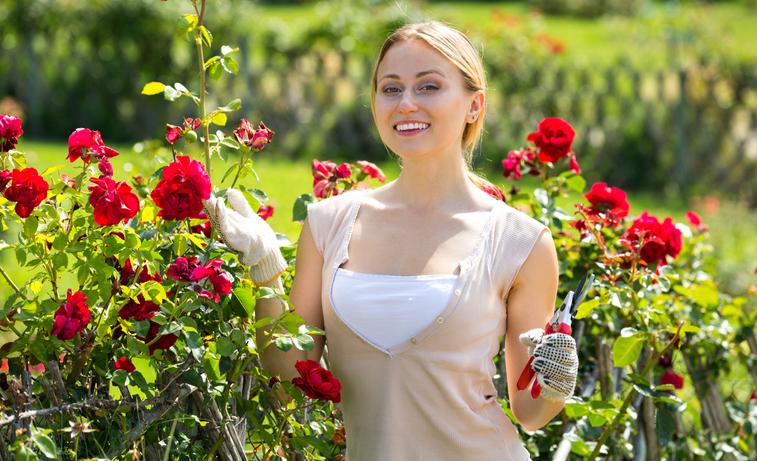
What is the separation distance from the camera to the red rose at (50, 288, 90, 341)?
6.42 ft

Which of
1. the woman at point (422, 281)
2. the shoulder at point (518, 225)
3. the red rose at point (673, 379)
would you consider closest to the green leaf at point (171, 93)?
the woman at point (422, 281)

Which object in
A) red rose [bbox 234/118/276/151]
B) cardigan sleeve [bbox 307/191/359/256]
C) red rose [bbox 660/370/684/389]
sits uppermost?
red rose [bbox 234/118/276/151]

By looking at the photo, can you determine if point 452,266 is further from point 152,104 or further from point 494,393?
point 152,104

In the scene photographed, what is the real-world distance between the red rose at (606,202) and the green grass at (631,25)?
7757 mm

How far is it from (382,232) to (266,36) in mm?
6932

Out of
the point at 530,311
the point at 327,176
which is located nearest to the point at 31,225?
the point at 327,176

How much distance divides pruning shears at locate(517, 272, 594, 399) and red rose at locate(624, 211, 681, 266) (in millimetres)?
494

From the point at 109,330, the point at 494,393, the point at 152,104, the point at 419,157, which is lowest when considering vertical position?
the point at 152,104

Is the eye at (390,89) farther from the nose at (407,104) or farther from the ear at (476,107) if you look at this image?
the ear at (476,107)

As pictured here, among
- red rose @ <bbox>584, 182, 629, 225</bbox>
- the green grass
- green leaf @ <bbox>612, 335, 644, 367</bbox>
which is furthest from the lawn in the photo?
green leaf @ <bbox>612, 335, 644, 367</bbox>

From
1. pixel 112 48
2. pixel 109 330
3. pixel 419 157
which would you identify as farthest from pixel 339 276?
pixel 112 48

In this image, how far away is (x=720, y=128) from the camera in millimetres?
8836

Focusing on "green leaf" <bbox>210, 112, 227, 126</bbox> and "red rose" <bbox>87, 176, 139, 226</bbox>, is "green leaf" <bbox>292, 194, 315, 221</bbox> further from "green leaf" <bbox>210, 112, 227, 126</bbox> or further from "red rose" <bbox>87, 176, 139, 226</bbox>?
"red rose" <bbox>87, 176, 139, 226</bbox>

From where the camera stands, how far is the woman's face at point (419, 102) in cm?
228
